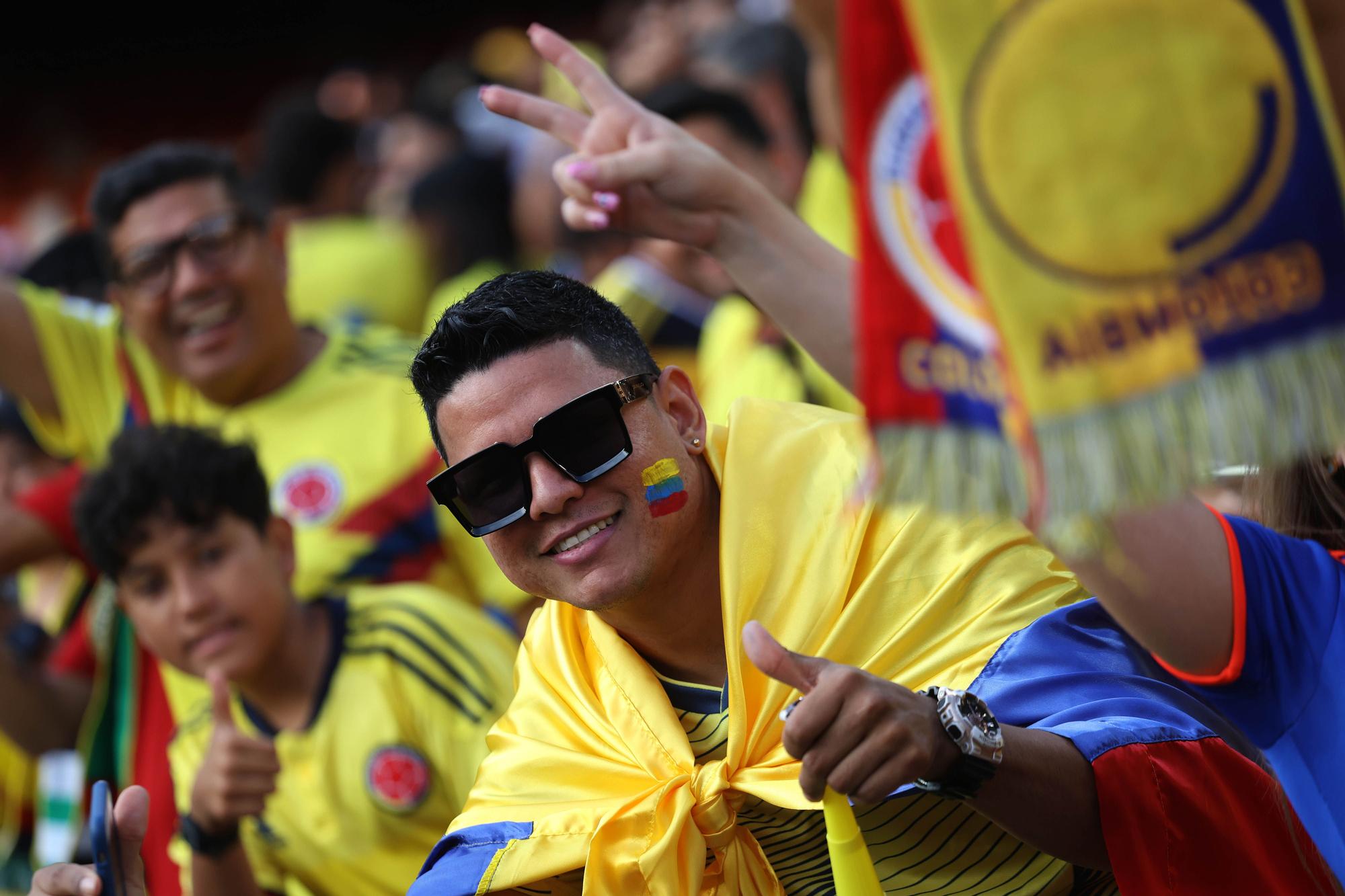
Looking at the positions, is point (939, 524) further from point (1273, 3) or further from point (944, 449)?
point (1273, 3)

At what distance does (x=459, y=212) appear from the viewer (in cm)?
601

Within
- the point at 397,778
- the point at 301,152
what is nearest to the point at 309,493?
the point at 397,778

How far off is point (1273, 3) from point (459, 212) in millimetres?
5095

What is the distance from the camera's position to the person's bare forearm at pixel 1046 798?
5.40 feet

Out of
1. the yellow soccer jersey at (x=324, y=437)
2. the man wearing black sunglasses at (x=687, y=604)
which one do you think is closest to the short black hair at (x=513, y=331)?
the man wearing black sunglasses at (x=687, y=604)

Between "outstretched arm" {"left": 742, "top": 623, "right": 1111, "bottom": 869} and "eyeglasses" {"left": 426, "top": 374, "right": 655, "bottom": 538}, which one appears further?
"eyeglasses" {"left": 426, "top": 374, "right": 655, "bottom": 538}

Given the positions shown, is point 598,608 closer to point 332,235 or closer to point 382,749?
point 382,749

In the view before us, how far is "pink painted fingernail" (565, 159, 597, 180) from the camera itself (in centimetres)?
198

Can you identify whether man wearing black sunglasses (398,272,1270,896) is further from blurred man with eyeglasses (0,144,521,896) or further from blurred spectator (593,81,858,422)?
blurred spectator (593,81,858,422)

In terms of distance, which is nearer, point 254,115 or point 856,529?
point 856,529

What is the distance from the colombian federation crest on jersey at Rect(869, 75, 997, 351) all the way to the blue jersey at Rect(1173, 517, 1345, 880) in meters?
0.72

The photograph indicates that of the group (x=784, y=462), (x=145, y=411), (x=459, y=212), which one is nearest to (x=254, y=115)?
(x=459, y=212)

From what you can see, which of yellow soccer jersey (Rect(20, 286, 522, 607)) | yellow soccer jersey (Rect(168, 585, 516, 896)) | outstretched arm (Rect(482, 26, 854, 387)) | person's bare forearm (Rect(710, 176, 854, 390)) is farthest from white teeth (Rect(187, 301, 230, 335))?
person's bare forearm (Rect(710, 176, 854, 390))

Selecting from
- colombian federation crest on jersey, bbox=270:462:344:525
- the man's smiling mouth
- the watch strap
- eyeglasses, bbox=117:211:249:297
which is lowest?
the watch strap
